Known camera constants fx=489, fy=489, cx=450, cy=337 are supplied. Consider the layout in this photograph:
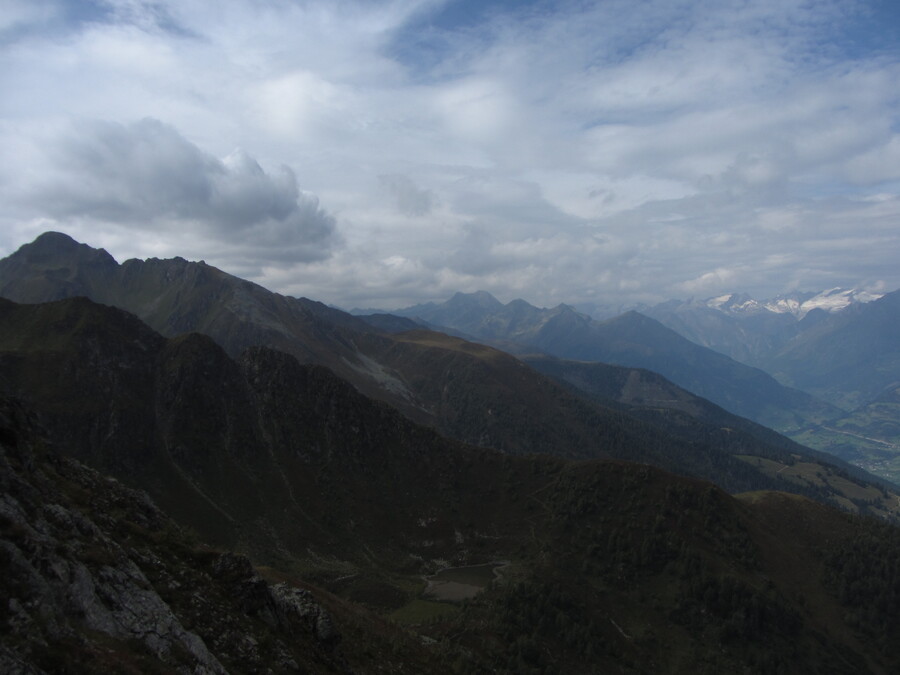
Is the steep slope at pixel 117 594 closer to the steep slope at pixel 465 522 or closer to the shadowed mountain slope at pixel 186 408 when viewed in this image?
the steep slope at pixel 465 522

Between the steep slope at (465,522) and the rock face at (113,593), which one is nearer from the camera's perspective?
the rock face at (113,593)

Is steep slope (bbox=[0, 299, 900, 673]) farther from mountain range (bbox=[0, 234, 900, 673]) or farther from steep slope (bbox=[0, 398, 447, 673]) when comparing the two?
steep slope (bbox=[0, 398, 447, 673])

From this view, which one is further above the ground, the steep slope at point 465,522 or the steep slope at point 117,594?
the steep slope at point 117,594

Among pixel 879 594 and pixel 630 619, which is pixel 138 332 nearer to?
pixel 630 619

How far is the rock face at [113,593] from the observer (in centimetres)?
1662

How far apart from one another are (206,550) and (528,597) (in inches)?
3291

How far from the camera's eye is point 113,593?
831 inches

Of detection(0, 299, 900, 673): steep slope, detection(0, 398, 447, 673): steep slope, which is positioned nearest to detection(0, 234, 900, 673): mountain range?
detection(0, 299, 900, 673): steep slope

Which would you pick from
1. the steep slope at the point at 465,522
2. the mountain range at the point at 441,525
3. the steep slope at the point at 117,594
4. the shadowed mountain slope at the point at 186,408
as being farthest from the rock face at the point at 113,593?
the shadowed mountain slope at the point at 186,408

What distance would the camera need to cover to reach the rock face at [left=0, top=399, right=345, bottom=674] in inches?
655

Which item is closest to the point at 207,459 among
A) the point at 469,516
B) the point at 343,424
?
the point at 343,424

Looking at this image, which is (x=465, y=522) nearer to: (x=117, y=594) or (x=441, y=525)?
(x=441, y=525)

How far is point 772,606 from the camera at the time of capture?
105 metres

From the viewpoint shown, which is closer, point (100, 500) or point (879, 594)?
point (100, 500)
